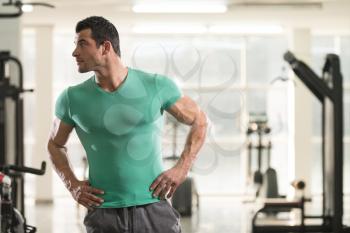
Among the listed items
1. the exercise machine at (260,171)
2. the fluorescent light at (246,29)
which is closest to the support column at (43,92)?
the fluorescent light at (246,29)

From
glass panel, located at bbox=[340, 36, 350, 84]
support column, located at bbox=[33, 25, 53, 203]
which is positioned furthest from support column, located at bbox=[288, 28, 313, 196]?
support column, located at bbox=[33, 25, 53, 203]

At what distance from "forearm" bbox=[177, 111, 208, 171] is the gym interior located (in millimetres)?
5246

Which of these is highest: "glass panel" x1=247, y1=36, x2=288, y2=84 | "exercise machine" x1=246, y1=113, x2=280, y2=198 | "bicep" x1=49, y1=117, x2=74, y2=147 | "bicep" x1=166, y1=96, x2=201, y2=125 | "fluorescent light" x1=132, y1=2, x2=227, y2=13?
"fluorescent light" x1=132, y1=2, x2=227, y2=13

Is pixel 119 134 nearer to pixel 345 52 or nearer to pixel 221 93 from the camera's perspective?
pixel 221 93

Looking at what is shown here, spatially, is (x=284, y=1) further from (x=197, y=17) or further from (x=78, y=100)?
(x=78, y=100)

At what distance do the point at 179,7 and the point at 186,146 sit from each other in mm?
6472

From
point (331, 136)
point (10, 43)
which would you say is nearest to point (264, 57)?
point (10, 43)

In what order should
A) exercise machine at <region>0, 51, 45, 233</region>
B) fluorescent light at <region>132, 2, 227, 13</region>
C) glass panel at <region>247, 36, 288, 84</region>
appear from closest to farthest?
1. exercise machine at <region>0, 51, 45, 233</region>
2. fluorescent light at <region>132, 2, 227, 13</region>
3. glass panel at <region>247, 36, 288, 84</region>

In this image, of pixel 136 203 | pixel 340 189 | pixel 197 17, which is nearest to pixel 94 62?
pixel 136 203

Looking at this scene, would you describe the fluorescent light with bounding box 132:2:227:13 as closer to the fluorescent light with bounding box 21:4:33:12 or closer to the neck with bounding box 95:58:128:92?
the fluorescent light with bounding box 21:4:33:12

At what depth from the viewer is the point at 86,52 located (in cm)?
189

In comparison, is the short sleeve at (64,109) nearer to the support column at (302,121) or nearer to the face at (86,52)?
the face at (86,52)

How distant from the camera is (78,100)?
6.36 ft

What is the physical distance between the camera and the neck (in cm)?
193
